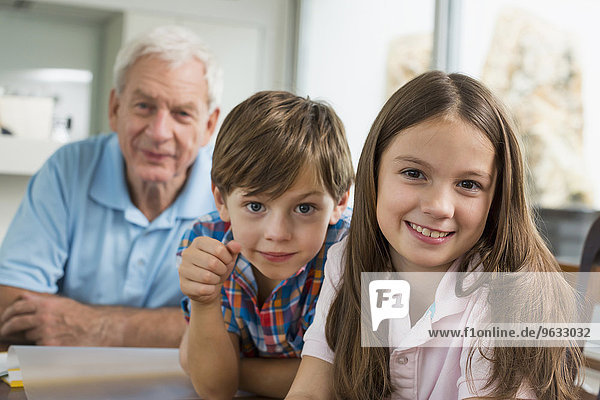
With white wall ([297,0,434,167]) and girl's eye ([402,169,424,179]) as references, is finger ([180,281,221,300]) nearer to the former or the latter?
girl's eye ([402,169,424,179])

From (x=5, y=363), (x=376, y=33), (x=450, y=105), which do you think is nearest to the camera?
(x=450, y=105)

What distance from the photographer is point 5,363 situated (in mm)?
818

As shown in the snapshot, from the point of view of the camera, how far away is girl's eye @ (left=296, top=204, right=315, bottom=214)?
2.46ft

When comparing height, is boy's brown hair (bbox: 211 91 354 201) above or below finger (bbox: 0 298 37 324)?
above

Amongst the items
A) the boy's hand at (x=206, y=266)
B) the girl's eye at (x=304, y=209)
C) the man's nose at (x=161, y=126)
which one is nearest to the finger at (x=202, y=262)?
the boy's hand at (x=206, y=266)

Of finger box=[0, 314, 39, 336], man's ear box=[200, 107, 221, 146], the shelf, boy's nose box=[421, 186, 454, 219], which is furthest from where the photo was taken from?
the shelf

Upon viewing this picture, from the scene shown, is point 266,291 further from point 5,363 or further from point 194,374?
point 5,363

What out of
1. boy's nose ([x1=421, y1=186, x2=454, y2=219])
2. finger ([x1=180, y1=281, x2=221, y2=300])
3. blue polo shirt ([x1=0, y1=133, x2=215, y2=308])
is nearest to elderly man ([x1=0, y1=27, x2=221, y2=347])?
blue polo shirt ([x1=0, y1=133, x2=215, y2=308])

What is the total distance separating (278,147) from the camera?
0.75m

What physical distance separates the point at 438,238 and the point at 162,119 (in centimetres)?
100

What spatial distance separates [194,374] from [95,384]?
0.12 metres

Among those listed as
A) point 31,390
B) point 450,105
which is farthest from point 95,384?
point 450,105

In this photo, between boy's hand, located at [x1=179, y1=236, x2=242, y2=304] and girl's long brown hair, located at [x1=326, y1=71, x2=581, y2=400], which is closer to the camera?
girl's long brown hair, located at [x1=326, y1=71, x2=581, y2=400]

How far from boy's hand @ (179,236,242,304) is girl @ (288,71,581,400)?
0.12 metres
